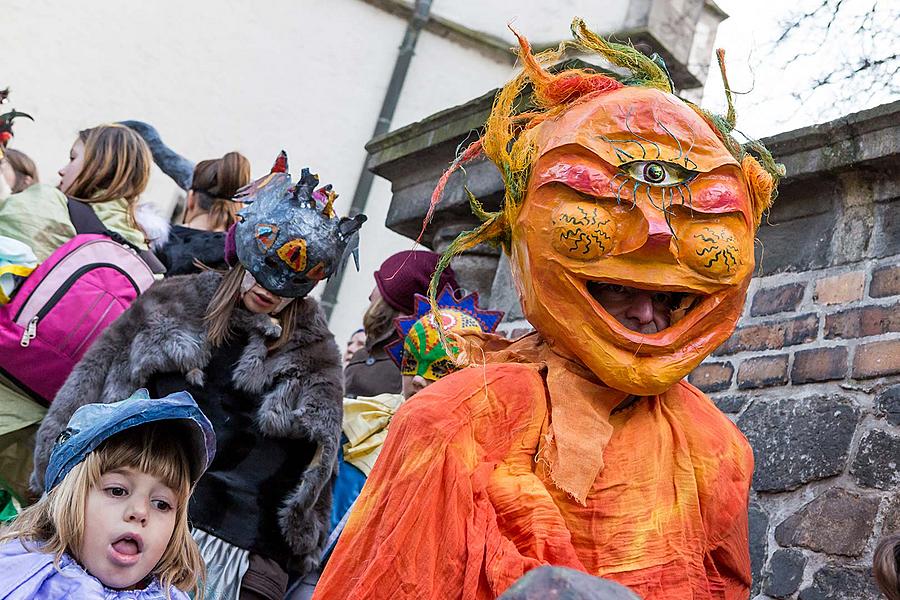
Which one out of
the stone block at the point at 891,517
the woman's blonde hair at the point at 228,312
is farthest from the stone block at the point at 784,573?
the woman's blonde hair at the point at 228,312

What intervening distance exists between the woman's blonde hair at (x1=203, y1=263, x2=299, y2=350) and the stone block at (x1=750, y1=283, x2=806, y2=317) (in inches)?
57.8

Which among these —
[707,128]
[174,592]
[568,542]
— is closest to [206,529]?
[174,592]

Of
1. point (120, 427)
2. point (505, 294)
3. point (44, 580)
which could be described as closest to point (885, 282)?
point (505, 294)

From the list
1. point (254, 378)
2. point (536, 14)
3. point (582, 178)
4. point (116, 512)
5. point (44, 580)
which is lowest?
point (44, 580)

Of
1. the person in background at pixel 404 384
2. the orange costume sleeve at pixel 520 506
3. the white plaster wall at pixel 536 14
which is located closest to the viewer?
the orange costume sleeve at pixel 520 506

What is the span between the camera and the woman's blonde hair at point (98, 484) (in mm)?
3139

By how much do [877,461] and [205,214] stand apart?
2913 millimetres

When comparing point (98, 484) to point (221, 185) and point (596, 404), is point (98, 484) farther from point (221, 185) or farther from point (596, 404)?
point (221, 185)

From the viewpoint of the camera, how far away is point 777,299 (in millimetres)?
4043

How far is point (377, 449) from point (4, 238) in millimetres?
1417

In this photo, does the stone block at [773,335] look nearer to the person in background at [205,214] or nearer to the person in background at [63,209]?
the person in background at [205,214]

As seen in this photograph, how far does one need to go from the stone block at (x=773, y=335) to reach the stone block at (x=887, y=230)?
277 millimetres

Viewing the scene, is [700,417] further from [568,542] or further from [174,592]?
[174,592]

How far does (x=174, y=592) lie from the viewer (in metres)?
3.21
